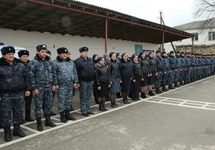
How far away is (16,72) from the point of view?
163 inches

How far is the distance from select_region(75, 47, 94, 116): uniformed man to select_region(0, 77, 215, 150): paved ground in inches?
16.5

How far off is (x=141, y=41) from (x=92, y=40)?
6661 millimetres

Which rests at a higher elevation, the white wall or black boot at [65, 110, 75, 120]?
the white wall

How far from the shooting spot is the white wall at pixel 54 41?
35.7 feet

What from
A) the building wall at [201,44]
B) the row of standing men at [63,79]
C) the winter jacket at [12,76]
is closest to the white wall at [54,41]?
the row of standing men at [63,79]

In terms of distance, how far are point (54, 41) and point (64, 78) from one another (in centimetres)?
850

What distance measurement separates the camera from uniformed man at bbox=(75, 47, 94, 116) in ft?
18.3

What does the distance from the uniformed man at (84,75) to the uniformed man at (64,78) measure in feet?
1.11

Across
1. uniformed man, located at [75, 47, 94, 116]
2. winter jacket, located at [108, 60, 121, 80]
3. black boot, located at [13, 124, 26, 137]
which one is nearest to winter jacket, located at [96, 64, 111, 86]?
uniformed man, located at [75, 47, 94, 116]

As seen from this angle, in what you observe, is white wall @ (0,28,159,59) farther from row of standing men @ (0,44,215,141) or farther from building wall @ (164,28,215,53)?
building wall @ (164,28,215,53)

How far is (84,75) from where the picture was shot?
18.3ft

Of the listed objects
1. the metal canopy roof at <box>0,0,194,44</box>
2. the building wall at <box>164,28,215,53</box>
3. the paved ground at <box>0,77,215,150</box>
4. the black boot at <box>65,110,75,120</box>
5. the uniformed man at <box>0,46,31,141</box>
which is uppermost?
the building wall at <box>164,28,215,53</box>

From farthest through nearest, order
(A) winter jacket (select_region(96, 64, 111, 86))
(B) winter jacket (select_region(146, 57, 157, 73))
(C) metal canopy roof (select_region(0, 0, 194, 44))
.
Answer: (B) winter jacket (select_region(146, 57, 157, 73)) < (C) metal canopy roof (select_region(0, 0, 194, 44)) < (A) winter jacket (select_region(96, 64, 111, 86))

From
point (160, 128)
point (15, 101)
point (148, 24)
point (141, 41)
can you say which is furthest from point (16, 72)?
point (141, 41)
